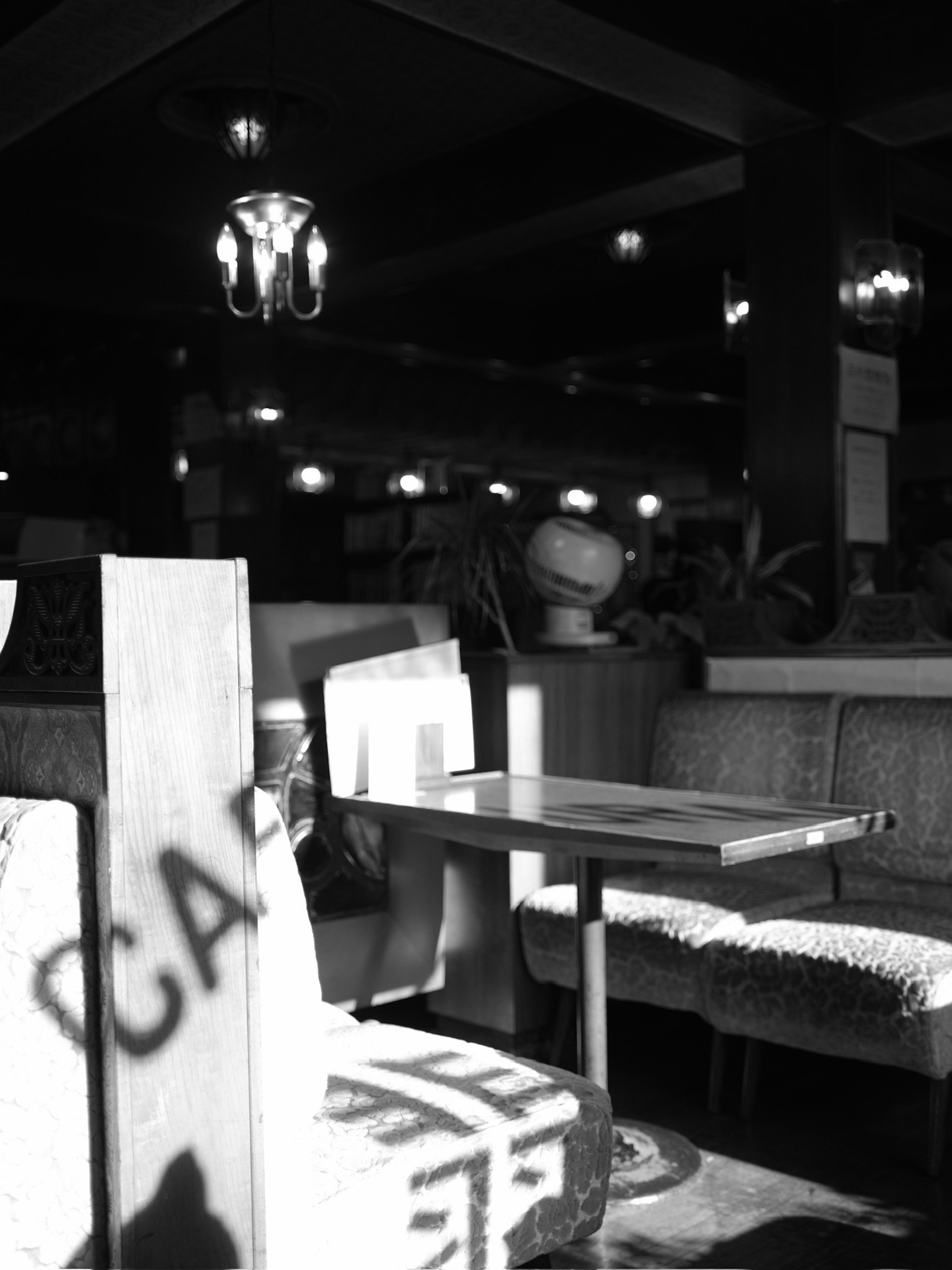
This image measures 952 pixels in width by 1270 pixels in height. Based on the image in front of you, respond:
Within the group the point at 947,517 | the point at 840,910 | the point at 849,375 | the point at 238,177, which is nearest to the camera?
the point at 840,910

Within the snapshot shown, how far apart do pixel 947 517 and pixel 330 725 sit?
9119 mm

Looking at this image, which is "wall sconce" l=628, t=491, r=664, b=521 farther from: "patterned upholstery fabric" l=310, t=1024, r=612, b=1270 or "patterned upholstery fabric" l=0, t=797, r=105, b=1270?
Answer: "patterned upholstery fabric" l=0, t=797, r=105, b=1270

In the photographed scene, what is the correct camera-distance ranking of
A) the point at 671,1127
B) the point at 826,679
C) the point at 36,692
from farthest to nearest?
the point at 826,679 < the point at 671,1127 < the point at 36,692

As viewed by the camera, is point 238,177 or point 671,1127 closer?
point 671,1127

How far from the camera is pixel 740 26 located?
14.0 feet

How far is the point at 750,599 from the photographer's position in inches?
156

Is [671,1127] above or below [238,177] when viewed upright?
below

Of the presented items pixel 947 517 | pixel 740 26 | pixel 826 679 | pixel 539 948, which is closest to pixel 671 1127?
pixel 539 948

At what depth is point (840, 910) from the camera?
10.1 feet

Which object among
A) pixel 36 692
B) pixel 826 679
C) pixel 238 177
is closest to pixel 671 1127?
pixel 826 679

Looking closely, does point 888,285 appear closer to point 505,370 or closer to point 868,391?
point 868,391

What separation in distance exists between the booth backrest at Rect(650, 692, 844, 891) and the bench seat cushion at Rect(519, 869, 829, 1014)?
10 centimetres

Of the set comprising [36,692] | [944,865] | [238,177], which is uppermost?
[238,177]

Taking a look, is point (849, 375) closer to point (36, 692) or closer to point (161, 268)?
point (36, 692)
